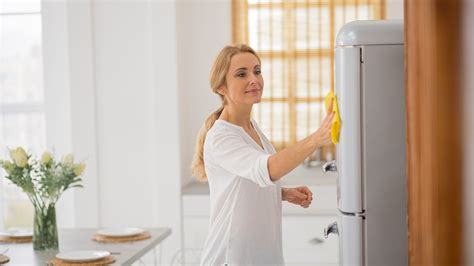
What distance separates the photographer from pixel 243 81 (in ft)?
7.45

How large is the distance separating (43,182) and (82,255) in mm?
427

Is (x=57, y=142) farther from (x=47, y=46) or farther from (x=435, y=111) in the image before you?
(x=435, y=111)

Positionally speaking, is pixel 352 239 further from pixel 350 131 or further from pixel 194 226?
pixel 194 226

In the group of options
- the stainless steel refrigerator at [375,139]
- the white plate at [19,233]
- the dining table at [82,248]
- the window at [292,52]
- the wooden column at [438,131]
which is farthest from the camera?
the window at [292,52]

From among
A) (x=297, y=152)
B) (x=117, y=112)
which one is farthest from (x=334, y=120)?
(x=117, y=112)

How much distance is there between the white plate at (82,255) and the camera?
9.23ft

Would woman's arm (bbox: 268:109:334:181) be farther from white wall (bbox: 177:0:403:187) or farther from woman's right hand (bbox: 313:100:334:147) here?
white wall (bbox: 177:0:403:187)

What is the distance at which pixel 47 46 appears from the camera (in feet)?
Result: 15.9

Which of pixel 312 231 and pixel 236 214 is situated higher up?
pixel 236 214

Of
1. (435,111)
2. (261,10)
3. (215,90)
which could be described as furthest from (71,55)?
(435,111)

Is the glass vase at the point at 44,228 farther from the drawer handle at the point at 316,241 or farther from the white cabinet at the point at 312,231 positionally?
the drawer handle at the point at 316,241

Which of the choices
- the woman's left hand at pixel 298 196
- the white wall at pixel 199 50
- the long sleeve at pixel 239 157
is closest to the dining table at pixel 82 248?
the woman's left hand at pixel 298 196

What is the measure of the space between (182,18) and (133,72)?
55 cm

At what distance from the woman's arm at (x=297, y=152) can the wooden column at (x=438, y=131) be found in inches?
37.8
